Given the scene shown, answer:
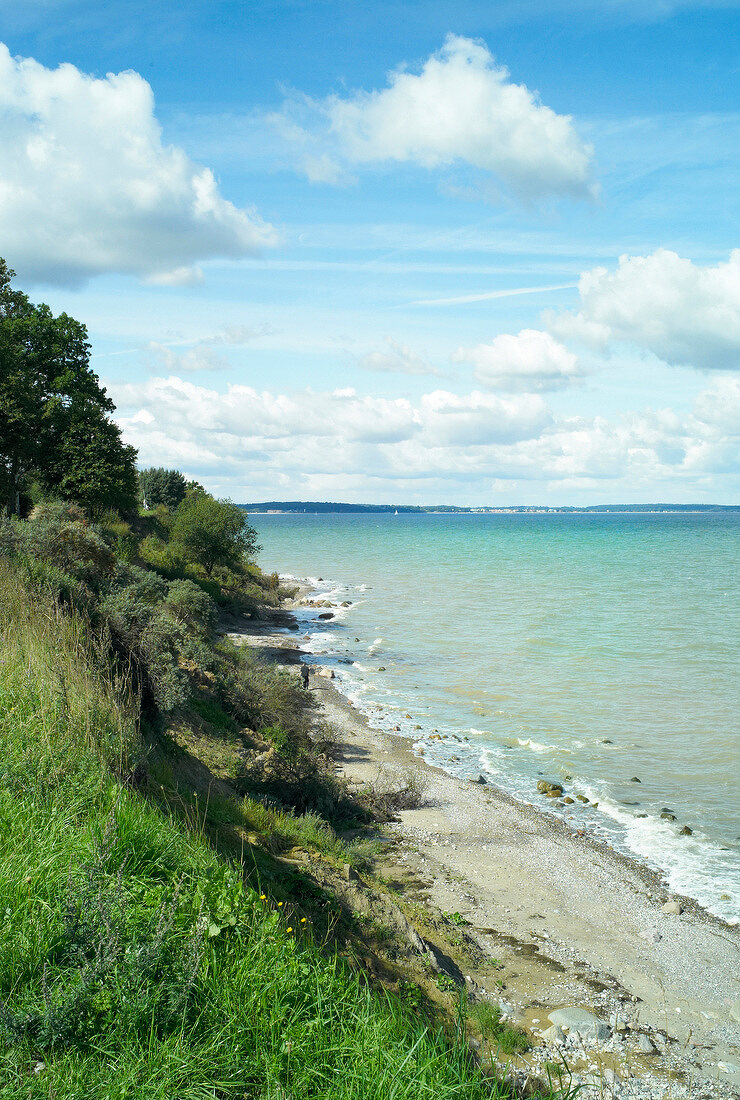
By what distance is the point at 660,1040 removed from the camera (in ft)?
28.7

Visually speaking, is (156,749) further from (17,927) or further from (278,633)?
(278,633)

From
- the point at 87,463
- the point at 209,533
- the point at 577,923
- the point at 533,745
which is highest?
the point at 87,463

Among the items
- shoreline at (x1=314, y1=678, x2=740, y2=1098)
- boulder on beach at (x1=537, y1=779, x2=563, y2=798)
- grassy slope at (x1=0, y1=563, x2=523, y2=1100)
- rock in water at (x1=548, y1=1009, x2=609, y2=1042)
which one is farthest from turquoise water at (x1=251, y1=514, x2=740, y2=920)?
grassy slope at (x1=0, y1=563, x2=523, y2=1100)

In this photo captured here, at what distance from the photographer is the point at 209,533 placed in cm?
4166

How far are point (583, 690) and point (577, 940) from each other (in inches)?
687

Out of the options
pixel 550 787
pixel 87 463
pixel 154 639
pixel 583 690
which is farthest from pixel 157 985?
pixel 87 463

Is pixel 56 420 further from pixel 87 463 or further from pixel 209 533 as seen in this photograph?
pixel 209 533

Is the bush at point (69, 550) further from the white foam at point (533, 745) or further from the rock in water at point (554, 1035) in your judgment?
the white foam at point (533, 745)

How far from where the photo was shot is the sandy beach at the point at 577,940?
8.28 metres

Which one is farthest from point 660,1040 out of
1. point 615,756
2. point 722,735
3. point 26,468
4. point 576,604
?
point 576,604

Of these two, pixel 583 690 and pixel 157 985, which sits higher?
pixel 157 985

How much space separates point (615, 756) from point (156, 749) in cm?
1586

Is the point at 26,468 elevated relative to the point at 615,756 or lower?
elevated

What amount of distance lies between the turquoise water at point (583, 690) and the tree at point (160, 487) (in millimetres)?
16939
